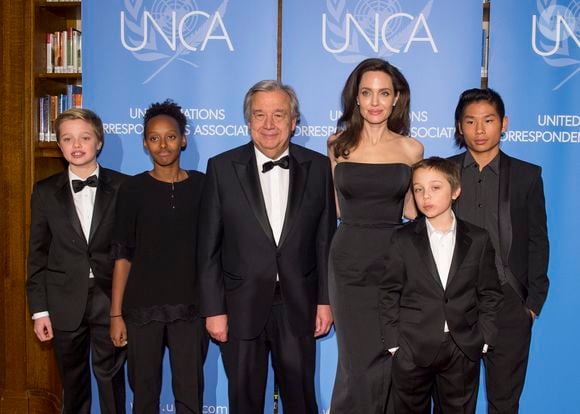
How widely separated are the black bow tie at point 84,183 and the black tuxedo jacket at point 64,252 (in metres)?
0.03

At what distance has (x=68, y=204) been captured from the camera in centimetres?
300

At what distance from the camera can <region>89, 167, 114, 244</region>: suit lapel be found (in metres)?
2.98

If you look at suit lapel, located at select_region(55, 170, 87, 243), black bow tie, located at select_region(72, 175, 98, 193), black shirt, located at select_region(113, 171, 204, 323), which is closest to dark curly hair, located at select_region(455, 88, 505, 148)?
black shirt, located at select_region(113, 171, 204, 323)

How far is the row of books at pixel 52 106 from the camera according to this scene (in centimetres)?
387

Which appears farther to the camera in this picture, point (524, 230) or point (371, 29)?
point (371, 29)

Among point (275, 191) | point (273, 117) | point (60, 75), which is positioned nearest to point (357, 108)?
point (273, 117)

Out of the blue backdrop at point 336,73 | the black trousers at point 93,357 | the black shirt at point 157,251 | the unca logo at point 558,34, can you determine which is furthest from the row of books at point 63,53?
the unca logo at point 558,34

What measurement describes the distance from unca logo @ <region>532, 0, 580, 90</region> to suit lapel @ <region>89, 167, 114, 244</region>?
8.25 ft

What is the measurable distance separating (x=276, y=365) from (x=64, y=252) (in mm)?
1206

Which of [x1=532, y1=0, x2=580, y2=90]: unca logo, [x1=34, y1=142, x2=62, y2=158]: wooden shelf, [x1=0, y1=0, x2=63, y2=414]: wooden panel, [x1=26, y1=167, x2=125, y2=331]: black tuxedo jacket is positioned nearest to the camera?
[x1=26, y1=167, x2=125, y2=331]: black tuxedo jacket

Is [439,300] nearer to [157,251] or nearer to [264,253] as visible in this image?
[264,253]

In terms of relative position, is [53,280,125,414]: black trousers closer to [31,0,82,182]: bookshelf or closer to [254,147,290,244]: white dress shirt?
[254,147,290,244]: white dress shirt

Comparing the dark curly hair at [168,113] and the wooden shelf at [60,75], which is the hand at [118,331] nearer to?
the dark curly hair at [168,113]

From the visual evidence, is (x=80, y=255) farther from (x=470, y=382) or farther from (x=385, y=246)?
(x=470, y=382)
